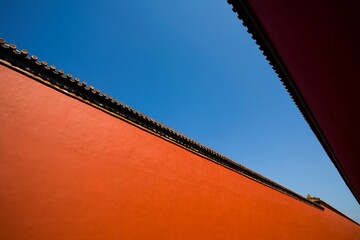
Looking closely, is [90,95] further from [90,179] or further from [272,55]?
[272,55]

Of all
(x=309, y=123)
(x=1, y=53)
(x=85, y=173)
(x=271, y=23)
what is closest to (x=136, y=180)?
(x=85, y=173)

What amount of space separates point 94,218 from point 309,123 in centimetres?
523

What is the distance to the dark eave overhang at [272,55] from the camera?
2887mm

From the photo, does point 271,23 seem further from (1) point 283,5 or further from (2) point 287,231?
(2) point 287,231

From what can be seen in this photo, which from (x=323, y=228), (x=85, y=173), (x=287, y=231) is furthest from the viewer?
(x=323, y=228)

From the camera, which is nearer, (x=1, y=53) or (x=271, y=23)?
(x=271, y=23)

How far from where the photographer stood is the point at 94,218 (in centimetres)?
346

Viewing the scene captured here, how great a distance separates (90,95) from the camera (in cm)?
455

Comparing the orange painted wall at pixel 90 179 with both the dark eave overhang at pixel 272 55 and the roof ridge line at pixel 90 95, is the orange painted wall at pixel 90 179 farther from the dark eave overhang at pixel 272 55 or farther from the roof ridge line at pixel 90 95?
the dark eave overhang at pixel 272 55

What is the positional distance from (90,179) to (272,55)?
3.60 metres

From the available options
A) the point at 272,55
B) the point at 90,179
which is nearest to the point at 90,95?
the point at 90,179

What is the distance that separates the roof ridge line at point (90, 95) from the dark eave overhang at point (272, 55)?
9.49 feet

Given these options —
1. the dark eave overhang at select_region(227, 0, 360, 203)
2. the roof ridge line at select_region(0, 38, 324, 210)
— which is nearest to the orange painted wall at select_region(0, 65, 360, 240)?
the roof ridge line at select_region(0, 38, 324, 210)

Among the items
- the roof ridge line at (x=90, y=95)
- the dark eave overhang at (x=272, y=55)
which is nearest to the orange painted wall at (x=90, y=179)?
the roof ridge line at (x=90, y=95)
